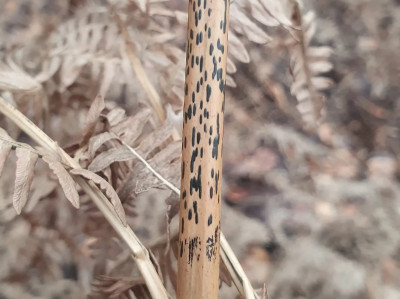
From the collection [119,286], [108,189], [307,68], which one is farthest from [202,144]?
[307,68]

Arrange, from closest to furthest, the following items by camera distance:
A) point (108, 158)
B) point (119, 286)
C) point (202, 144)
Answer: point (202, 144) < point (108, 158) < point (119, 286)

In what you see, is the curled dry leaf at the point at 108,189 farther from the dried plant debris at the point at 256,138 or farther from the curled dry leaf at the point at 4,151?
the dried plant debris at the point at 256,138

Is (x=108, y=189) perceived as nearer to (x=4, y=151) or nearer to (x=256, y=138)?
(x=4, y=151)

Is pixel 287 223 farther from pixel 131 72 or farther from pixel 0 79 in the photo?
pixel 0 79

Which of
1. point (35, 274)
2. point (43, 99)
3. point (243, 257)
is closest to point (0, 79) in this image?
point (43, 99)

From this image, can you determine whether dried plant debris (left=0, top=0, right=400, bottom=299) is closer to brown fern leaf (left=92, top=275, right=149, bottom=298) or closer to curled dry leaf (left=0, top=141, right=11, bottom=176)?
brown fern leaf (left=92, top=275, right=149, bottom=298)

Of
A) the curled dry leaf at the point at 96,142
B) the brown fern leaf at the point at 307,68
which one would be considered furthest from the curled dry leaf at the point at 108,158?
the brown fern leaf at the point at 307,68
